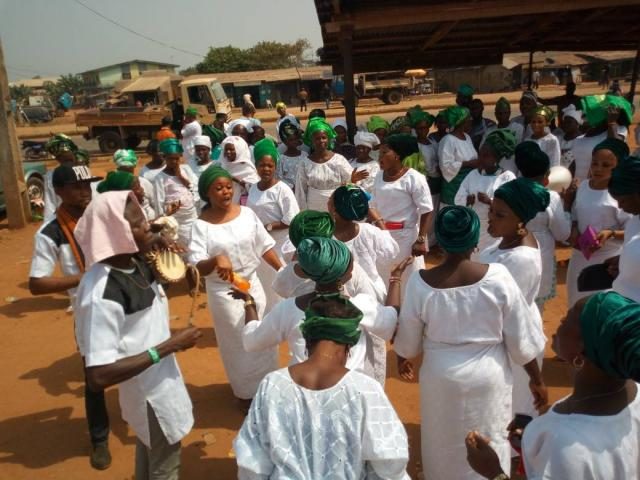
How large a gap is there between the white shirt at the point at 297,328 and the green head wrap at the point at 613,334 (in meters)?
1.13

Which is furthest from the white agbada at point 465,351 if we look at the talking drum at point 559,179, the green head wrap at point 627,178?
the talking drum at point 559,179

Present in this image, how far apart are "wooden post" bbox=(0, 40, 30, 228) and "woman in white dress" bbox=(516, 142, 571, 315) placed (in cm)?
1004

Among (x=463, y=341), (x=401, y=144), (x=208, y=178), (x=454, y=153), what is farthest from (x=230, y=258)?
(x=454, y=153)

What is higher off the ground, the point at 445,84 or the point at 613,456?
the point at 445,84

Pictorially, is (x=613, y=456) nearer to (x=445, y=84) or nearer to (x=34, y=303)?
(x=34, y=303)

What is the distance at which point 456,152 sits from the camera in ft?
22.4

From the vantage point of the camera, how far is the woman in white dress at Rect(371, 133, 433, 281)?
495cm

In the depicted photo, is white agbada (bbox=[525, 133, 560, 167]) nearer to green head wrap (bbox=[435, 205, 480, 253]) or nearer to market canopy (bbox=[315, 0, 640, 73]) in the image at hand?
market canopy (bbox=[315, 0, 640, 73])

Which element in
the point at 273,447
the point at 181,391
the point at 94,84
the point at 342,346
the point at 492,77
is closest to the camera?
the point at 273,447

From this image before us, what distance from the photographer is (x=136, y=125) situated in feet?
→ 71.9

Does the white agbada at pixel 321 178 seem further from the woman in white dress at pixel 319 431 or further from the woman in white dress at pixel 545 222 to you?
the woman in white dress at pixel 319 431

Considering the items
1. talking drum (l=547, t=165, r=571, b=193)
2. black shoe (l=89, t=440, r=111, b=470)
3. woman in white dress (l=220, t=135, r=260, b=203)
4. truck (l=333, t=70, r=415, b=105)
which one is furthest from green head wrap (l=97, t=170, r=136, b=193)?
truck (l=333, t=70, r=415, b=105)

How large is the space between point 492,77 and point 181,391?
41.9 metres

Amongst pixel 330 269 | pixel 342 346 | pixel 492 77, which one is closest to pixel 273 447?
pixel 342 346
